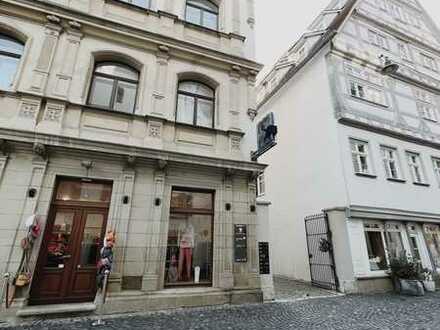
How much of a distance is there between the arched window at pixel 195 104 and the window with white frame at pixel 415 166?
10616 mm

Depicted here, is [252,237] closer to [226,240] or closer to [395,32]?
[226,240]

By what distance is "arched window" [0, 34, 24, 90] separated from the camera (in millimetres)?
6734

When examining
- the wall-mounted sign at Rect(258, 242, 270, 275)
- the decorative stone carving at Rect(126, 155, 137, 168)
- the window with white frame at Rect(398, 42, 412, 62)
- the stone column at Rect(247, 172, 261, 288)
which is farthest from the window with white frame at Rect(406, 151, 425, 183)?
the decorative stone carving at Rect(126, 155, 137, 168)

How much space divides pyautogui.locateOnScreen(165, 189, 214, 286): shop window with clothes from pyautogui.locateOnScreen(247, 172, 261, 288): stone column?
1.20m

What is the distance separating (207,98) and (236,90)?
113 centimetres

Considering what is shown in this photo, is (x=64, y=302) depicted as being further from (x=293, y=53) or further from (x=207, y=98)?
(x=293, y=53)

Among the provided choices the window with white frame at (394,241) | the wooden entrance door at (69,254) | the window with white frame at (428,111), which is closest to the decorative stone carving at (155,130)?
the wooden entrance door at (69,254)

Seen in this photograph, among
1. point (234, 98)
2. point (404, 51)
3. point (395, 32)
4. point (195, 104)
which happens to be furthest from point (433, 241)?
point (195, 104)

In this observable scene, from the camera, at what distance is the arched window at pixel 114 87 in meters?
7.51

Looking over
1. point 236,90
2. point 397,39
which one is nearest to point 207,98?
point 236,90

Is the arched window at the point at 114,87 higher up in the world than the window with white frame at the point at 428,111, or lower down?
lower down

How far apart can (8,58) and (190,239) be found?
7.39 meters

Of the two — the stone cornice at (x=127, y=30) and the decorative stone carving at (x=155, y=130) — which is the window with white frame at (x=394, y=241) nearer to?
the stone cornice at (x=127, y=30)

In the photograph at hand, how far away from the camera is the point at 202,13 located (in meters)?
9.92
